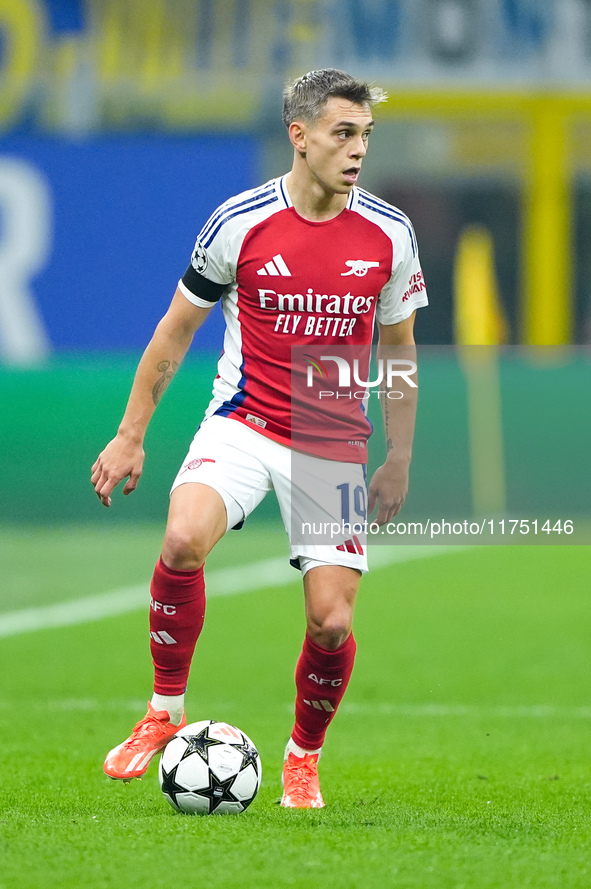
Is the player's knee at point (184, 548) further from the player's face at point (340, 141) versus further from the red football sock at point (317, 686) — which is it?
the player's face at point (340, 141)

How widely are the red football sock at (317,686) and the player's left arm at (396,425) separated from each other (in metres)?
0.49

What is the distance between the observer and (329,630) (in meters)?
4.46

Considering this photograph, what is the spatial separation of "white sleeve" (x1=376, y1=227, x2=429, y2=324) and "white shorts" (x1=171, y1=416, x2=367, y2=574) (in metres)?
0.51

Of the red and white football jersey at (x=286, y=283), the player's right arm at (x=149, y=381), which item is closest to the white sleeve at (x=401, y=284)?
the red and white football jersey at (x=286, y=283)

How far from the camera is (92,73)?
63.2ft

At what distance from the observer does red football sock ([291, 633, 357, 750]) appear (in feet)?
15.1

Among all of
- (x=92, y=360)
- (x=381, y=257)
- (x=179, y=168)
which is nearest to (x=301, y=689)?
(x=381, y=257)

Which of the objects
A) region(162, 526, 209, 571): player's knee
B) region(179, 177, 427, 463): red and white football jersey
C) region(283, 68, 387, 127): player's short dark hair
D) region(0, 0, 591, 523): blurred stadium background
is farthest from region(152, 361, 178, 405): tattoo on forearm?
region(0, 0, 591, 523): blurred stadium background

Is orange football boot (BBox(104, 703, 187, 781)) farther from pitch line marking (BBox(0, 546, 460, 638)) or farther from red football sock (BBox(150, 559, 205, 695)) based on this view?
pitch line marking (BBox(0, 546, 460, 638))

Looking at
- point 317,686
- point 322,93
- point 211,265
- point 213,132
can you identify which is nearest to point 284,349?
point 211,265

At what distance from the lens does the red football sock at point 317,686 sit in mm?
4594

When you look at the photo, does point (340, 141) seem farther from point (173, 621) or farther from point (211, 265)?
point (173, 621)

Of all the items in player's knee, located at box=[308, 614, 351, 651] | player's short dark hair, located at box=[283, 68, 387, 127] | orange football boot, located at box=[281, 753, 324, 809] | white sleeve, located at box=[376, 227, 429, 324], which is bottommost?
orange football boot, located at box=[281, 753, 324, 809]

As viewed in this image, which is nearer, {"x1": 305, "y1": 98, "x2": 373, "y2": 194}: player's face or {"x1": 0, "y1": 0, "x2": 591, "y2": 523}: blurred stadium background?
{"x1": 305, "y1": 98, "x2": 373, "y2": 194}: player's face
